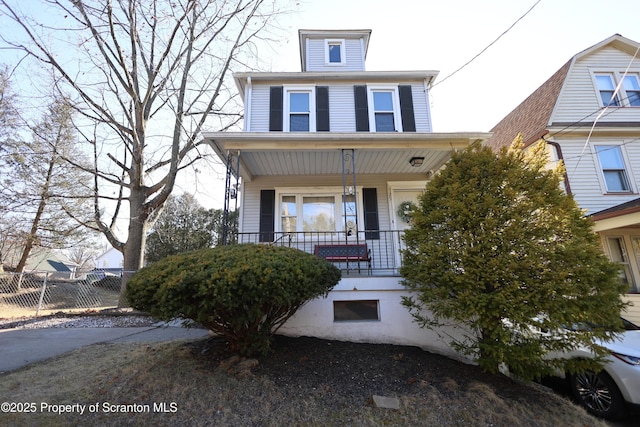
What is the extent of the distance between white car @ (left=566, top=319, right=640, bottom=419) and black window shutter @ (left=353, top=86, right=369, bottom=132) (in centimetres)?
630

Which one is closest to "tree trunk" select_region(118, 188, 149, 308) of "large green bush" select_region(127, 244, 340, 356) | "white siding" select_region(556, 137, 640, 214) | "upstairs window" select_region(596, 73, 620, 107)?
"large green bush" select_region(127, 244, 340, 356)

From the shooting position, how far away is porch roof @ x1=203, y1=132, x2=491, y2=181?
593 centimetres

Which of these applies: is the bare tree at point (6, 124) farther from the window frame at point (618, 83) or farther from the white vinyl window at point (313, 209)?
the window frame at point (618, 83)

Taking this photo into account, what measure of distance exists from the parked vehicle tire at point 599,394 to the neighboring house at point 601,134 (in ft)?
17.3

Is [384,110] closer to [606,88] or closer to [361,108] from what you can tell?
[361,108]

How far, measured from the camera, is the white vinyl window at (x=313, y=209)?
7.64 meters

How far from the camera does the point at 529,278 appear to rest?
3.23 m

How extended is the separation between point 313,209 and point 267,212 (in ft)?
3.99

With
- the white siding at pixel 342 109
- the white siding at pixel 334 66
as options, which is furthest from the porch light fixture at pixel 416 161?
the white siding at pixel 334 66

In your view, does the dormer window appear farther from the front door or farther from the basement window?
the basement window

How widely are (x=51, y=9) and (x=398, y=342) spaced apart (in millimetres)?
11043

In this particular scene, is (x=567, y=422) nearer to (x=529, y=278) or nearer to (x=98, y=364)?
(x=529, y=278)

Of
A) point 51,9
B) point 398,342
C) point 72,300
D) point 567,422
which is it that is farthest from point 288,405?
point 72,300

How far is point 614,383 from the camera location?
3244 mm
